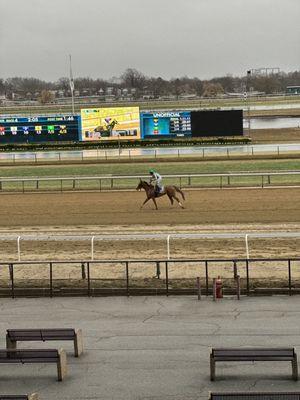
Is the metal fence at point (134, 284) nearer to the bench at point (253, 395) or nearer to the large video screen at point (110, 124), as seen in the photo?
the bench at point (253, 395)

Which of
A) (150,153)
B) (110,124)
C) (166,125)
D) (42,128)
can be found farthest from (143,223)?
(42,128)

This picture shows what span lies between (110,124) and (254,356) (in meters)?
42.3

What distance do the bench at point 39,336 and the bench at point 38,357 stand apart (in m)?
0.50

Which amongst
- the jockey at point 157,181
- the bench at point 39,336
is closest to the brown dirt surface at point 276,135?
the jockey at point 157,181

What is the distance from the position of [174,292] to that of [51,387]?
A: 4.83 meters

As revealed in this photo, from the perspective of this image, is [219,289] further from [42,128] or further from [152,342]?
[42,128]

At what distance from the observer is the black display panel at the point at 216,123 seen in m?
51.9

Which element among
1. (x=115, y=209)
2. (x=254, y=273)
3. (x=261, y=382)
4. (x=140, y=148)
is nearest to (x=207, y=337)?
(x=261, y=382)

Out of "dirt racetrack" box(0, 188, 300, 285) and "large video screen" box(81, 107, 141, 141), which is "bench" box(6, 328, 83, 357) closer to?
"dirt racetrack" box(0, 188, 300, 285)

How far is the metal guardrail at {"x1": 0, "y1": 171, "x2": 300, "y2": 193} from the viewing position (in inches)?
1185

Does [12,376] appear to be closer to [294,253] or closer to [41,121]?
[294,253]

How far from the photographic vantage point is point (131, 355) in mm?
11070

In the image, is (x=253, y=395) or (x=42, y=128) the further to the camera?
(x=42, y=128)

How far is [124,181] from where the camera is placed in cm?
3291
